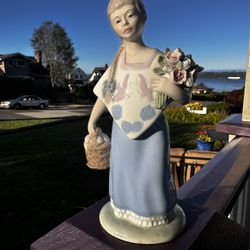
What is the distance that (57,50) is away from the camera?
1382 inches

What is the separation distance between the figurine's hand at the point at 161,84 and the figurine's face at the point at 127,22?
0.67ft

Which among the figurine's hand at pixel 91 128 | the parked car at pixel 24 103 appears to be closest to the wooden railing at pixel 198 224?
the figurine's hand at pixel 91 128

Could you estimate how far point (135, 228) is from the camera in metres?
1.21

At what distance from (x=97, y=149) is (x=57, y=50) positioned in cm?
3554

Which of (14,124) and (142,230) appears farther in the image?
(14,124)

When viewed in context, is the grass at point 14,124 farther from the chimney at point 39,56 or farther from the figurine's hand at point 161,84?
the chimney at point 39,56

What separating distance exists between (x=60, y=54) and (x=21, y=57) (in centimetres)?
519

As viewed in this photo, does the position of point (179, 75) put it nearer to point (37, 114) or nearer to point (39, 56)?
point (37, 114)

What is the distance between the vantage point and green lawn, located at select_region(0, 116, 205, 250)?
4.21m

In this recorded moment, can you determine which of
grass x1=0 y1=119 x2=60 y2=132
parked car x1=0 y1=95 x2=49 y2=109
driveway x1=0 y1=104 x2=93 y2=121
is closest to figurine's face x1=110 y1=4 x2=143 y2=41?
grass x1=0 y1=119 x2=60 y2=132

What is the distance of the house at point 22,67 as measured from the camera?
118 feet

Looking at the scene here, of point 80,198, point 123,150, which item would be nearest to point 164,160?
point 123,150

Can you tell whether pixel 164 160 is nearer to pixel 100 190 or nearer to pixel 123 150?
pixel 123 150

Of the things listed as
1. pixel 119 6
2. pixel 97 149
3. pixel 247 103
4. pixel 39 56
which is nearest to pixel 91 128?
pixel 97 149
